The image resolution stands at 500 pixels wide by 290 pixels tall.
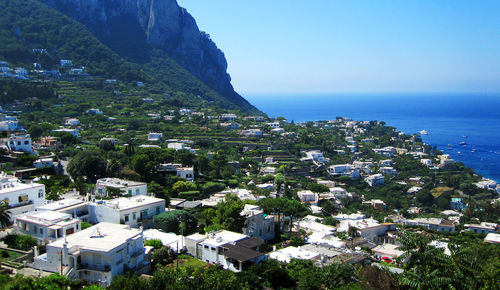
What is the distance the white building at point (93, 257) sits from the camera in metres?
16.9

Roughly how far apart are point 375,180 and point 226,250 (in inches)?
1654

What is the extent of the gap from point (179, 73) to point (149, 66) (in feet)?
29.7

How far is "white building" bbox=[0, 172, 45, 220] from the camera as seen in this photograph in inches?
911

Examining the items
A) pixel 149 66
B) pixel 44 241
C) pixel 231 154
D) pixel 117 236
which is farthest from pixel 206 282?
pixel 149 66

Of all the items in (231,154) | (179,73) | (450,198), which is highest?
(179,73)

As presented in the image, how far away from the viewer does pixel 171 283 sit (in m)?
15.9

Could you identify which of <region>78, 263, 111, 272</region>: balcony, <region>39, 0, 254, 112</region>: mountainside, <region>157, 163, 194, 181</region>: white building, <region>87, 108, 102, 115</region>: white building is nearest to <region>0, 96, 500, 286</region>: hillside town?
<region>78, 263, 111, 272</region>: balcony

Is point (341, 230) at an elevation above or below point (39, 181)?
below

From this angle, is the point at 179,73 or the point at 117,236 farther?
the point at 179,73

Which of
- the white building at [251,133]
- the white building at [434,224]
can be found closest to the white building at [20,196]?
the white building at [434,224]

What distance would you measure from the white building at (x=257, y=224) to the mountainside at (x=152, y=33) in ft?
327

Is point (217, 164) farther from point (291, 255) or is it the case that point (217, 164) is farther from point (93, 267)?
point (93, 267)

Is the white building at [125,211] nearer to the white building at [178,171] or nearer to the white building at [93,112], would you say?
the white building at [178,171]

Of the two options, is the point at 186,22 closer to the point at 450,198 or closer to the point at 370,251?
the point at 450,198
